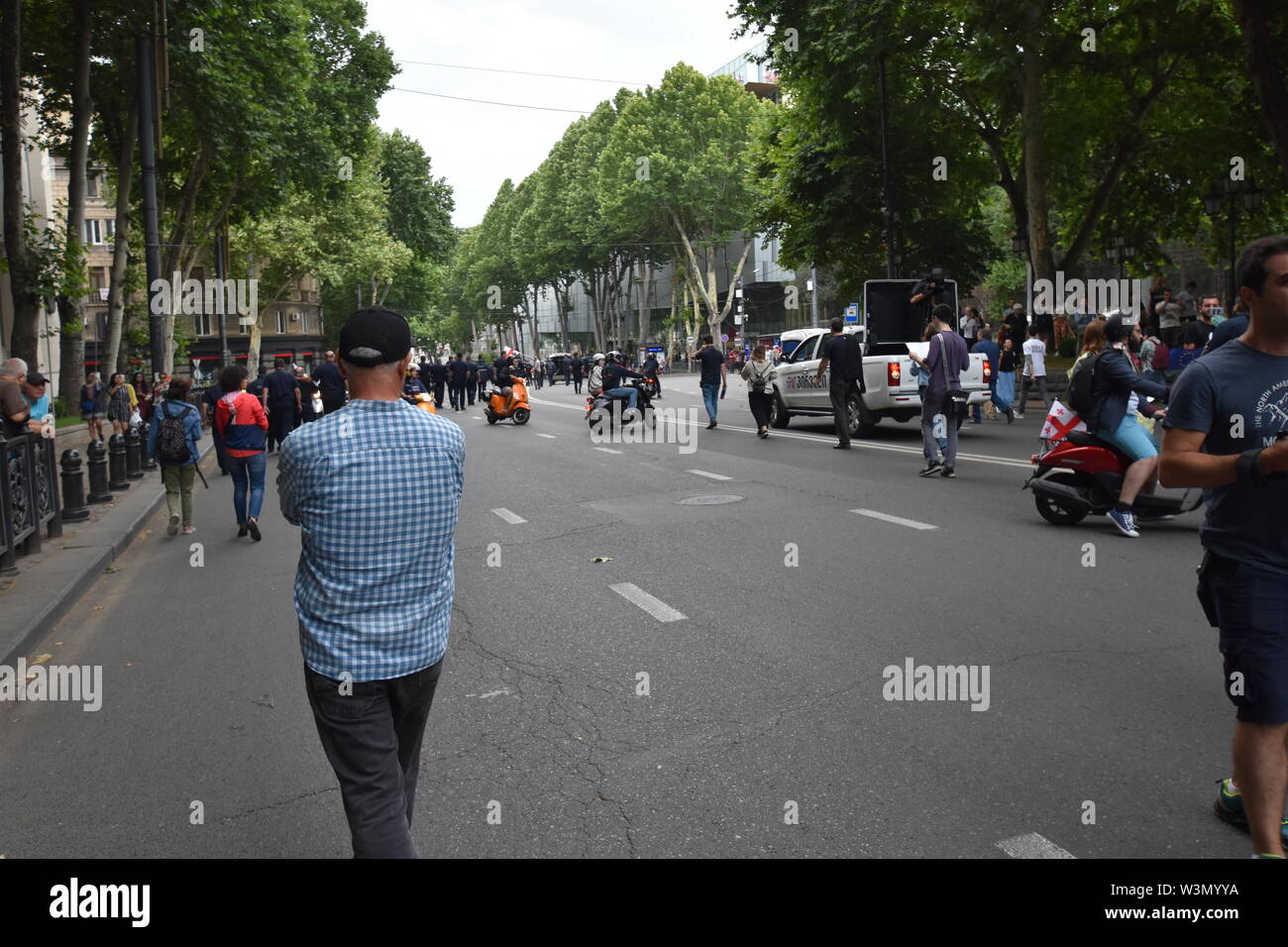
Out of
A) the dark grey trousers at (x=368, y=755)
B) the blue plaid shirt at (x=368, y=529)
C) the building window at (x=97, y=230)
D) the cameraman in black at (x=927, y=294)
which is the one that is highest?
the building window at (x=97, y=230)

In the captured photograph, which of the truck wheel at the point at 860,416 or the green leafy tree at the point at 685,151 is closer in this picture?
the truck wheel at the point at 860,416

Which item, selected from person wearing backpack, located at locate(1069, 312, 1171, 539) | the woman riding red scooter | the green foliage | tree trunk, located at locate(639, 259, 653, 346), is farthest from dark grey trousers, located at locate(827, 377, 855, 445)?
tree trunk, located at locate(639, 259, 653, 346)

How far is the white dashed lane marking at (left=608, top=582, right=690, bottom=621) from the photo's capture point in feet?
23.0

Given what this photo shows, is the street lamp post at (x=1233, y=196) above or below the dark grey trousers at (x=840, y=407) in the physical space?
above

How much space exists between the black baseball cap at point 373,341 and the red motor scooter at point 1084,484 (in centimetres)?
759

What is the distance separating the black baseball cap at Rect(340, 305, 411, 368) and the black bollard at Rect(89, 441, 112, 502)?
12.6m

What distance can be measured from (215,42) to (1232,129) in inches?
884

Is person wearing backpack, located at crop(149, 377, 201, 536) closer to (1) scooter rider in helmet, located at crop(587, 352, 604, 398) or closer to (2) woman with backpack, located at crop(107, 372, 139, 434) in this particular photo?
(1) scooter rider in helmet, located at crop(587, 352, 604, 398)

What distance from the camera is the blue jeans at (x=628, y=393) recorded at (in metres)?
23.2

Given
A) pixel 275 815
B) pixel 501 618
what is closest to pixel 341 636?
pixel 275 815

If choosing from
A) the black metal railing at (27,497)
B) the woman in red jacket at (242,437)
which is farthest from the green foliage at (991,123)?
the black metal railing at (27,497)

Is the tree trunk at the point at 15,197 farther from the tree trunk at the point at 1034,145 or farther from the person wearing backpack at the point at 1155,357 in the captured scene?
the person wearing backpack at the point at 1155,357

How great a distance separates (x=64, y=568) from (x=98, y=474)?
5.37m
